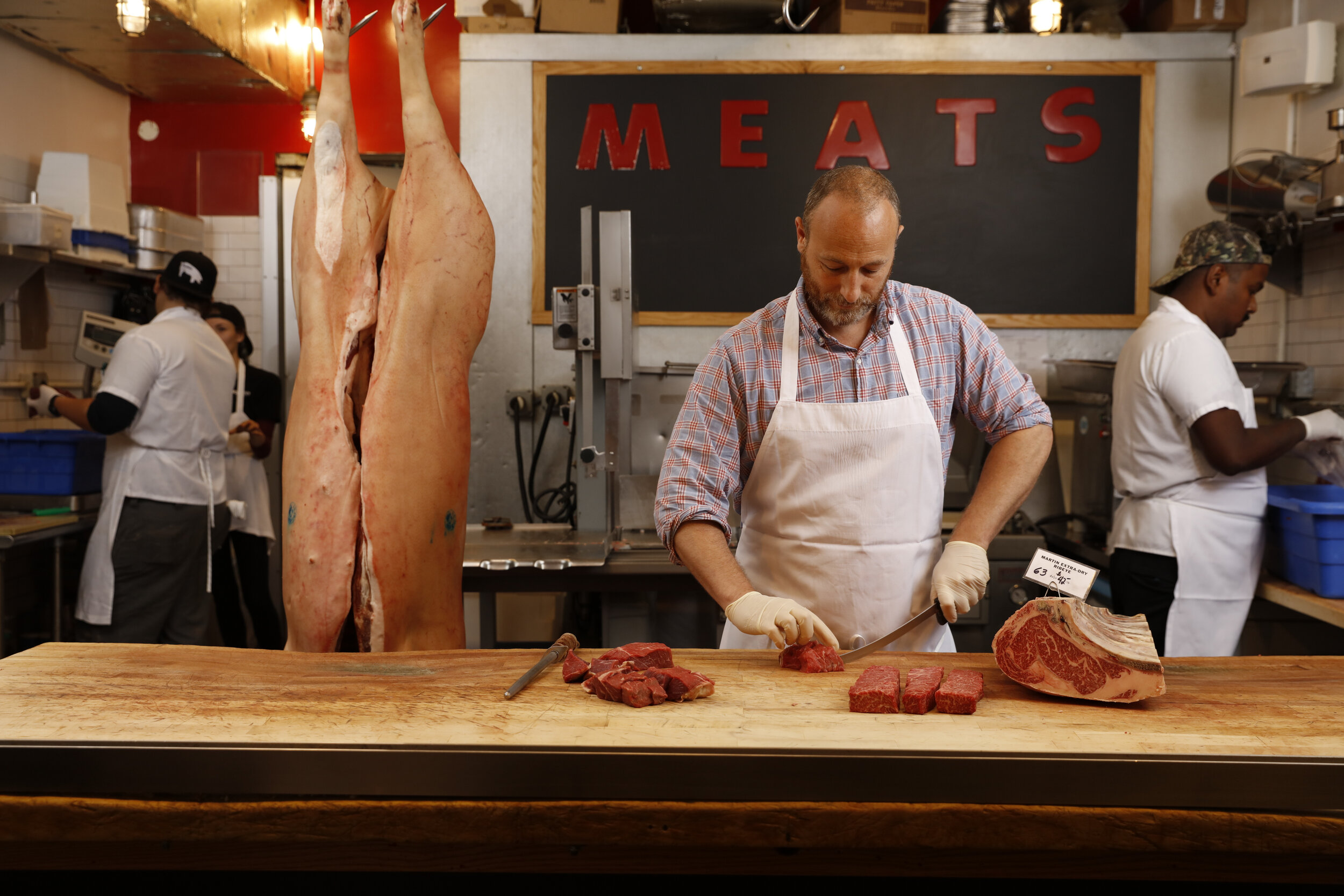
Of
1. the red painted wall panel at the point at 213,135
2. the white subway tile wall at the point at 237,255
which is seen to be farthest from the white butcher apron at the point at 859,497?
the white subway tile wall at the point at 237,255

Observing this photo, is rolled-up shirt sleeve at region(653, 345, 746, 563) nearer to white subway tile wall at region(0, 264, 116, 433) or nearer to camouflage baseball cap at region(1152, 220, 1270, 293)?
camouflage baseball cap at region(1152, 220, 1270, 293)

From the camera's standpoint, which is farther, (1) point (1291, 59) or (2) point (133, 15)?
(2) point (133, 15)

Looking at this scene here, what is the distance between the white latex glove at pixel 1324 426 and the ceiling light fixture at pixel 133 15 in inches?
176

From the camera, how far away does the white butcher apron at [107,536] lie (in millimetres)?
3727

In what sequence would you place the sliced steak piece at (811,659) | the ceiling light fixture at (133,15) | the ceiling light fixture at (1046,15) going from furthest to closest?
the ceiling light fixture at (1046,15) < the ceiling light fixture at (133,15) < the sliced steak piece at (811,659)

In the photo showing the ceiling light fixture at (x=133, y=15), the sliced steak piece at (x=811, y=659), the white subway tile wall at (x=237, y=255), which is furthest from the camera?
the white subway tile wall at (x=237, y=255)

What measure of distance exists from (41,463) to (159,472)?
0.68 metres

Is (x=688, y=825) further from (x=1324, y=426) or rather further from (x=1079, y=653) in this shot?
(x=1324, y=426)

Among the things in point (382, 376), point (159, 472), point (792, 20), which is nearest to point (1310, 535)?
point (382, 376)

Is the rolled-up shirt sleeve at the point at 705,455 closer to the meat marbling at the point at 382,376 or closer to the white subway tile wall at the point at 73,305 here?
the meat marbling at the point at 382,376

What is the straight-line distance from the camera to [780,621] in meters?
1.70

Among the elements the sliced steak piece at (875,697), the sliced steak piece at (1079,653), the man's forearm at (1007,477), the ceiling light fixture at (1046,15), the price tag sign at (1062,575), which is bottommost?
the sliced steak piece at (875,697)

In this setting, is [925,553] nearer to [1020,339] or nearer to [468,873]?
[468,873]

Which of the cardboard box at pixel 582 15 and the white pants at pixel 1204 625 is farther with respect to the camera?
the cardboard box at pixel 582 15
